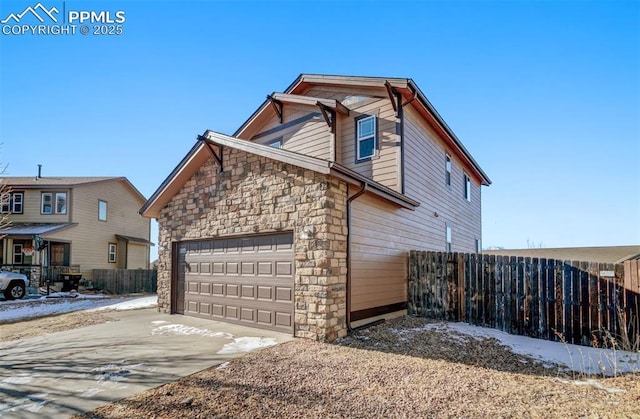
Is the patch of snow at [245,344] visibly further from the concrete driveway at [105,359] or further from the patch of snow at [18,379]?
the patch of snow at [18,379]

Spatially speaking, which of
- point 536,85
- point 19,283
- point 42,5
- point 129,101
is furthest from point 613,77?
point 19,283

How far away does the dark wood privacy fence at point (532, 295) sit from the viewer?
264 inches

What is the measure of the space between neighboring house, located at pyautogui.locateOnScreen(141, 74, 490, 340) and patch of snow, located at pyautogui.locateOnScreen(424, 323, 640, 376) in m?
2.59

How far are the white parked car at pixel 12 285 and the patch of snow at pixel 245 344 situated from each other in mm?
15707

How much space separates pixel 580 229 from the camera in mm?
37406

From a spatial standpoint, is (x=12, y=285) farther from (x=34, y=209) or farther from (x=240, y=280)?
(x=240, y=280)

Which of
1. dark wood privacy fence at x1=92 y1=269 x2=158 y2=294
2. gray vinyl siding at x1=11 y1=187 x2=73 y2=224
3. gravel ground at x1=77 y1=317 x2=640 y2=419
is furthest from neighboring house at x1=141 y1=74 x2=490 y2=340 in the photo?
gray vinyl siding at x1=11 y1=187 x2=73 y2=224

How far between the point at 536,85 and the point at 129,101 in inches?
544

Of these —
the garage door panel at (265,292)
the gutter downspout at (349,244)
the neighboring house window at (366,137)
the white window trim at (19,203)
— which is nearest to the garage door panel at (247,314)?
the garage door panel at (265,292)

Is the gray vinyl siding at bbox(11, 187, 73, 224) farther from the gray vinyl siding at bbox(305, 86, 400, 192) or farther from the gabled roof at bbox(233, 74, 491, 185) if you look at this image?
the gray vinyl siding at bbox(305, 86, 400, 192)

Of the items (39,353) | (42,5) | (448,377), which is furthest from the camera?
(42,5)

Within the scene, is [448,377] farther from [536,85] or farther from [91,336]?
[536,85]

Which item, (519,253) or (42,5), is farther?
(519,253)

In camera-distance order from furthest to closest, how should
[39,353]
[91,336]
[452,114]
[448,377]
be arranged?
[452,114] < [91,336] < [39,353] < [448,377]
